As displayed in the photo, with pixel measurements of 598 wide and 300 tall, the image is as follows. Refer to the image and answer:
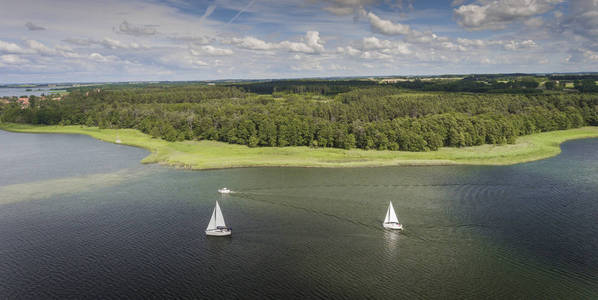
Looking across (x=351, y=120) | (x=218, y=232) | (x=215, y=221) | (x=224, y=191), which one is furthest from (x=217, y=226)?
(x=351, y=120)

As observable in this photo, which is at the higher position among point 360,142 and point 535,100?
point 535,100

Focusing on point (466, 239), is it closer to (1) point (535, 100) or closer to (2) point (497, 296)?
(2) point (497, 296)

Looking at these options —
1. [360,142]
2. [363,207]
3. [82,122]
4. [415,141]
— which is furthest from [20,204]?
[82,122]

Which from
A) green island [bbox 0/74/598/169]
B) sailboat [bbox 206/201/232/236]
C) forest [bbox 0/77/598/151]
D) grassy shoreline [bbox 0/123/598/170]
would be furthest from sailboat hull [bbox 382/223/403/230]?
forest [bbox 0/77/598/151]

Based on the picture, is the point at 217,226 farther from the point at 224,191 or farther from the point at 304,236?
the point at 224,191

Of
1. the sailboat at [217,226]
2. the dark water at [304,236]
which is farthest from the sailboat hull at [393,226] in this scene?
the sailboat at [217,226]

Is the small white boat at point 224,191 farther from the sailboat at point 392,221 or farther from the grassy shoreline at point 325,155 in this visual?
the sailboat at point 392,221

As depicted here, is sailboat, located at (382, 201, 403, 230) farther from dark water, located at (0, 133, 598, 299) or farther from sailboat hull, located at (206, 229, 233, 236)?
sailboat hull, located at (206, 229, 233, 236)
